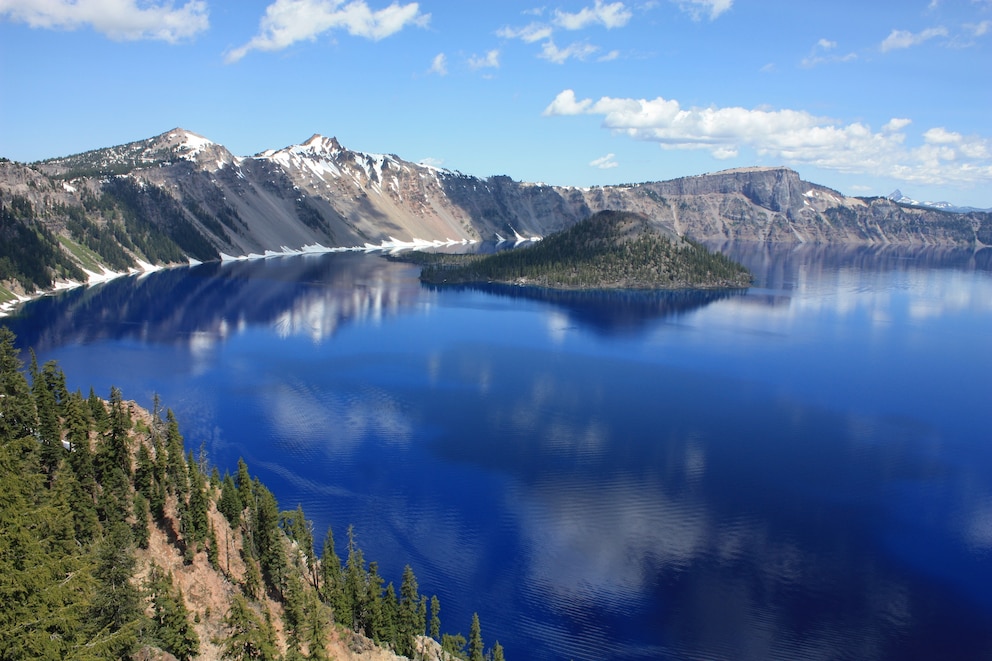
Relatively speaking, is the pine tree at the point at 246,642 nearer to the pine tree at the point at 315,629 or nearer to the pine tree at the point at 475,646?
the pine tree at the point at 315,629

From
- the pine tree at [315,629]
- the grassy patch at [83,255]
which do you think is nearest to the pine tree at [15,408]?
the pine tree at [315,629]

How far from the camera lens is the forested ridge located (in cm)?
2553

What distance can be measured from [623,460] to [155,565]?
37.8 metres

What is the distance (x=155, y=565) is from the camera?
114 ft

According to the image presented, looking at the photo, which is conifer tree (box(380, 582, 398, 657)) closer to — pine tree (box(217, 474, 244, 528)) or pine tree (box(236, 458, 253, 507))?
pine tree (box(217, 474, 244, 528))

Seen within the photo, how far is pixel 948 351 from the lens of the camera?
360ft

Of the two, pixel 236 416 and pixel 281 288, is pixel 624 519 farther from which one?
pixel 281 288

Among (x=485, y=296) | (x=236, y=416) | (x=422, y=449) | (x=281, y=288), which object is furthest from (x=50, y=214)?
(x=422, y=449)

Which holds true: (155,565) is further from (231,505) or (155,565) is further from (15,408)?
(15,408)

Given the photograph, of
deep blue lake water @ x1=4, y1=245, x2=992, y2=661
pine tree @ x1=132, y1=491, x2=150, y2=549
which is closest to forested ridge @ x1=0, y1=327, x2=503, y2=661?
pine tree @ x1=132, y1=491, x2=150, y2=549

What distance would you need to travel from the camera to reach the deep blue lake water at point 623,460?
40.4 meters

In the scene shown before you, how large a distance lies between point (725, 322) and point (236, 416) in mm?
94783

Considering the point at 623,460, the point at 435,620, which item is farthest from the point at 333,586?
the point at 623,460

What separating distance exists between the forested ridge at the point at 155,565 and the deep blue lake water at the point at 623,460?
4.75 meters
